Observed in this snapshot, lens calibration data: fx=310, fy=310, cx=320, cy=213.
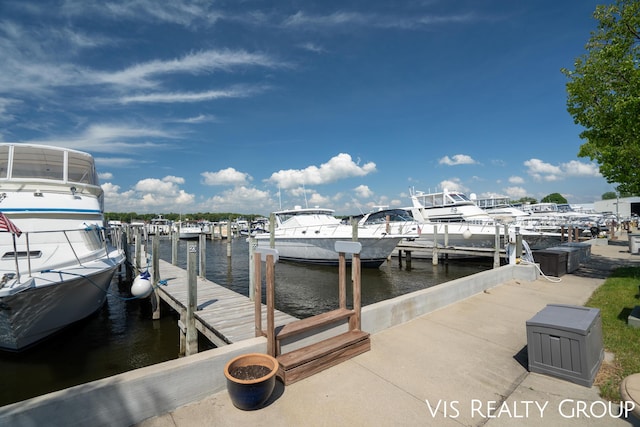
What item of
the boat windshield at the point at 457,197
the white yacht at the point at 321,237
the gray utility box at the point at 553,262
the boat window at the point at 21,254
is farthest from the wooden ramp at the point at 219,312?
the boat windshield at the point at 457,197

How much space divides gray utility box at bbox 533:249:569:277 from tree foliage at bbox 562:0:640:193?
2.73 meters

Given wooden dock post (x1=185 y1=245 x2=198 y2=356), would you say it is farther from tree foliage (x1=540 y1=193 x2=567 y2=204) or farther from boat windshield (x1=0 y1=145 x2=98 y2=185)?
tree foliage (x1=540 y1=193 x2=567 y2=204)

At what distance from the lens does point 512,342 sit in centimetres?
488

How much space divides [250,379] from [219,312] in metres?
3.93

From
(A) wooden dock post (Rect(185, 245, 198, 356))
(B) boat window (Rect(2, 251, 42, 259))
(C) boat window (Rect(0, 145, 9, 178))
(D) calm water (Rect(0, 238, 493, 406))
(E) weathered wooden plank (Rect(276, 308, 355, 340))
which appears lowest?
(D) calm water (Rect(0, 238, 493, 406))

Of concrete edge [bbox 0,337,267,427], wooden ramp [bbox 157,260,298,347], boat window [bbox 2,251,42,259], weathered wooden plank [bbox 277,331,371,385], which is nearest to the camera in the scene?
concrete edge [bbox 0,337,267,427]

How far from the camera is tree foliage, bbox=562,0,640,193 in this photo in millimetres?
8029

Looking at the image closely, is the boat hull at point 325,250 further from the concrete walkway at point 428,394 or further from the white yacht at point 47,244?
the concrete walkway at point 428,394

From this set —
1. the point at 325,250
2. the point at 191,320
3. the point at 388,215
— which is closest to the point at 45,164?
the point at 191,320

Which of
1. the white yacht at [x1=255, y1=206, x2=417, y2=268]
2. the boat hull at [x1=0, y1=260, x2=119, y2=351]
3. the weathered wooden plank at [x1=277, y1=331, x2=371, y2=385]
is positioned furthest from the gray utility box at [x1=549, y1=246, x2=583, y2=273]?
the boat hull at [x1=0, y1=260, x2=119, y2=351]

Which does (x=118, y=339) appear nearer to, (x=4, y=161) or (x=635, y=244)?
(x=4, y=161)

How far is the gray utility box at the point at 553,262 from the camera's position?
9.84 m

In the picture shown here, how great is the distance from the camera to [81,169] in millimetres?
9789

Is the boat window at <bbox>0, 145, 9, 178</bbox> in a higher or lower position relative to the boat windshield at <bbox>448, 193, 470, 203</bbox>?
higher
